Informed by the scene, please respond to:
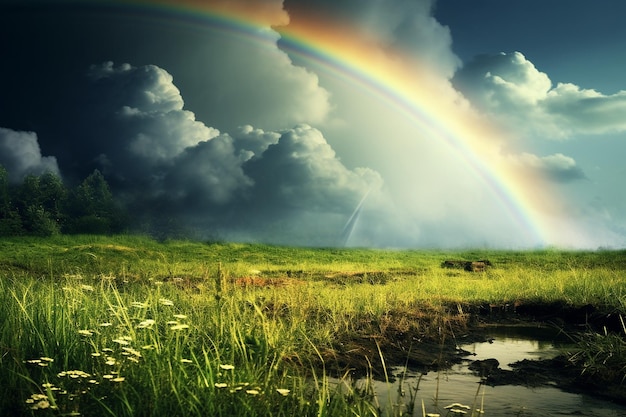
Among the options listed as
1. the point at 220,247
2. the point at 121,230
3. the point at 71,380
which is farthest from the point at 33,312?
the point at 121,230

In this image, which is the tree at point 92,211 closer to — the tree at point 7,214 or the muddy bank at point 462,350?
the tree at point 7,214

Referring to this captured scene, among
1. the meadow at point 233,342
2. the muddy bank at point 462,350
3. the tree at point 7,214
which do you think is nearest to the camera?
the meadow at point 233,342

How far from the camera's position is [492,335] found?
12.3m

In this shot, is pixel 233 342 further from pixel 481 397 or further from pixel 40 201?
pixel 40 201

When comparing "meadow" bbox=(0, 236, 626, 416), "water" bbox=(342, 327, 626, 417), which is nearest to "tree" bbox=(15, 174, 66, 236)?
"meadow" bbox=(0, 236, 626, 416)

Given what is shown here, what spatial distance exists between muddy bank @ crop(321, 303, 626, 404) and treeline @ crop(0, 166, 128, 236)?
2200 inches

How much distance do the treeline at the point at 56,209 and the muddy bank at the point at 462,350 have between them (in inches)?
2200

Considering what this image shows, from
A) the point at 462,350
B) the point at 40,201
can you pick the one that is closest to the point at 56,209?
the point at 40,201

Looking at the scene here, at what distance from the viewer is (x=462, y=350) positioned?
1036 cm

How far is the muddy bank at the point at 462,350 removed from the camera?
8062 millimetres

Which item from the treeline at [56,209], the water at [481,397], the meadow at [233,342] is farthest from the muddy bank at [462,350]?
the treeline at [56,209]

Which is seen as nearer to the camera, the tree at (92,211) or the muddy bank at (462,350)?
the muddy bank at (462,350)

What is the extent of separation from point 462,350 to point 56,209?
67470 mm

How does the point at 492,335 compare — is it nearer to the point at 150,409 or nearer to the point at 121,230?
the point at 150,409
